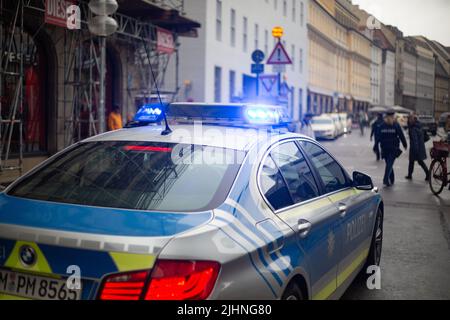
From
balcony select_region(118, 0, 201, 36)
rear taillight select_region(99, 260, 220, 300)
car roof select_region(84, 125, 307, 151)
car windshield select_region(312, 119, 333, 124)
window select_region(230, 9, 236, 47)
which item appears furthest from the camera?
car windshield select_region(312, 119, 333, 124)

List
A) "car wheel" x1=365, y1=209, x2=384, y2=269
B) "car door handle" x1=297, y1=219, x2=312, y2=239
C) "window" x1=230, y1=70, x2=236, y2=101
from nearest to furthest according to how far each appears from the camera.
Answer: "car door handle" x1=297, y1=219, x2=312, y2=239, "car wheel" x1=365, y1=209, x2=384, y2=269, "window" x1=230, y1=70, x2=236, y2=101

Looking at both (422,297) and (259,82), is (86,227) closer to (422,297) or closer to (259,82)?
(422,297)

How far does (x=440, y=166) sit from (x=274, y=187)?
994 centimetres

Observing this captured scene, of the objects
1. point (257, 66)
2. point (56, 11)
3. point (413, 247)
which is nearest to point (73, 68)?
point (56, 11)

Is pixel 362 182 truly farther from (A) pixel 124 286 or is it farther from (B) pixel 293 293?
(A) pixel 124 286

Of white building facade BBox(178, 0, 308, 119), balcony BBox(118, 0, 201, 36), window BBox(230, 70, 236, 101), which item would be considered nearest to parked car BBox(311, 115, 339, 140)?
white building facade BBox(178, 0, 308, 119)

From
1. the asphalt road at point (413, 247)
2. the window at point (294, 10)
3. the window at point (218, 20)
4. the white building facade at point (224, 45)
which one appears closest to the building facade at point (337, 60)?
the window at point (294, 10)

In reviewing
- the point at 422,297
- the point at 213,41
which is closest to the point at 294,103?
the point at 213,41

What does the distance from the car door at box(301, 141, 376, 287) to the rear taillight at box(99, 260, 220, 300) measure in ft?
6.05

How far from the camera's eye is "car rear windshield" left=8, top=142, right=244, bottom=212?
324 centimetres

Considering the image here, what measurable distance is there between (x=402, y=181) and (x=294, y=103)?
1360 inches

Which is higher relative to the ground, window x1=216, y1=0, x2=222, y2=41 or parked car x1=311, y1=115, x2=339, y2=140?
window x1=216, y1=0, x2=222, y2=41

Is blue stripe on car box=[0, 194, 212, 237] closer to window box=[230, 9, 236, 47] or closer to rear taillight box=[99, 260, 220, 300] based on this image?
rear taillight box=[99, 260, 220, 300]

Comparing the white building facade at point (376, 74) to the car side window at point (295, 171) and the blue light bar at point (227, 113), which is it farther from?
the car side window at point (295, 171)
